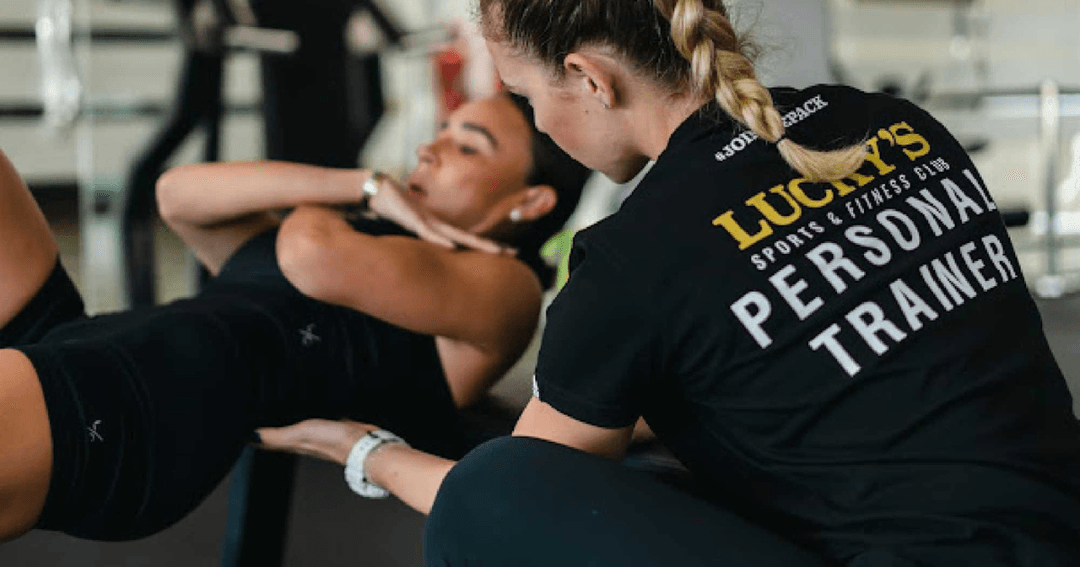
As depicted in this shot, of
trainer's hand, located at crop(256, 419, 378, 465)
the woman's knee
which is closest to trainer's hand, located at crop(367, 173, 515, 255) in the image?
trainer's hand, located at crop(256, 419, 378, 465)

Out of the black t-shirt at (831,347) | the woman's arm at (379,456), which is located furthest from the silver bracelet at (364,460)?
the black t-shirt at (831,347)

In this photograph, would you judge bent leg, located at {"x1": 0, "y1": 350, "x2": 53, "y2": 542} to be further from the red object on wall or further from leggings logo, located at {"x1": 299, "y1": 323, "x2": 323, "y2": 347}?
the red object on wall

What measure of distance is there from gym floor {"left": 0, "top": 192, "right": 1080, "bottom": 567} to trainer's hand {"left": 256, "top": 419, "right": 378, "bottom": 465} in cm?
25

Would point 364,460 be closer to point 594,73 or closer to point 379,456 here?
point 379,456

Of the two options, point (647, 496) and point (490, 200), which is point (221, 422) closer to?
point (490, 200)

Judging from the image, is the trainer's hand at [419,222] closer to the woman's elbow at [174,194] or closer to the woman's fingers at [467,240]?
the woman's fingers at [467,240]

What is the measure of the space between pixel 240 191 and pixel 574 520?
39.1 inches

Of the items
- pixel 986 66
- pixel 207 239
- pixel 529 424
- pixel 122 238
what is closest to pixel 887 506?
pixel 529 424

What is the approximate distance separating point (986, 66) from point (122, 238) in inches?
185

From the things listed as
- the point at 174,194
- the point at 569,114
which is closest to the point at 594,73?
the point at 569,114

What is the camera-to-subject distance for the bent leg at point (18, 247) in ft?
4.97

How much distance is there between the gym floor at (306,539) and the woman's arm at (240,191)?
0.42 meters

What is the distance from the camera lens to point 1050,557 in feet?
2.78

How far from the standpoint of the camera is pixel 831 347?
2.87 ft
